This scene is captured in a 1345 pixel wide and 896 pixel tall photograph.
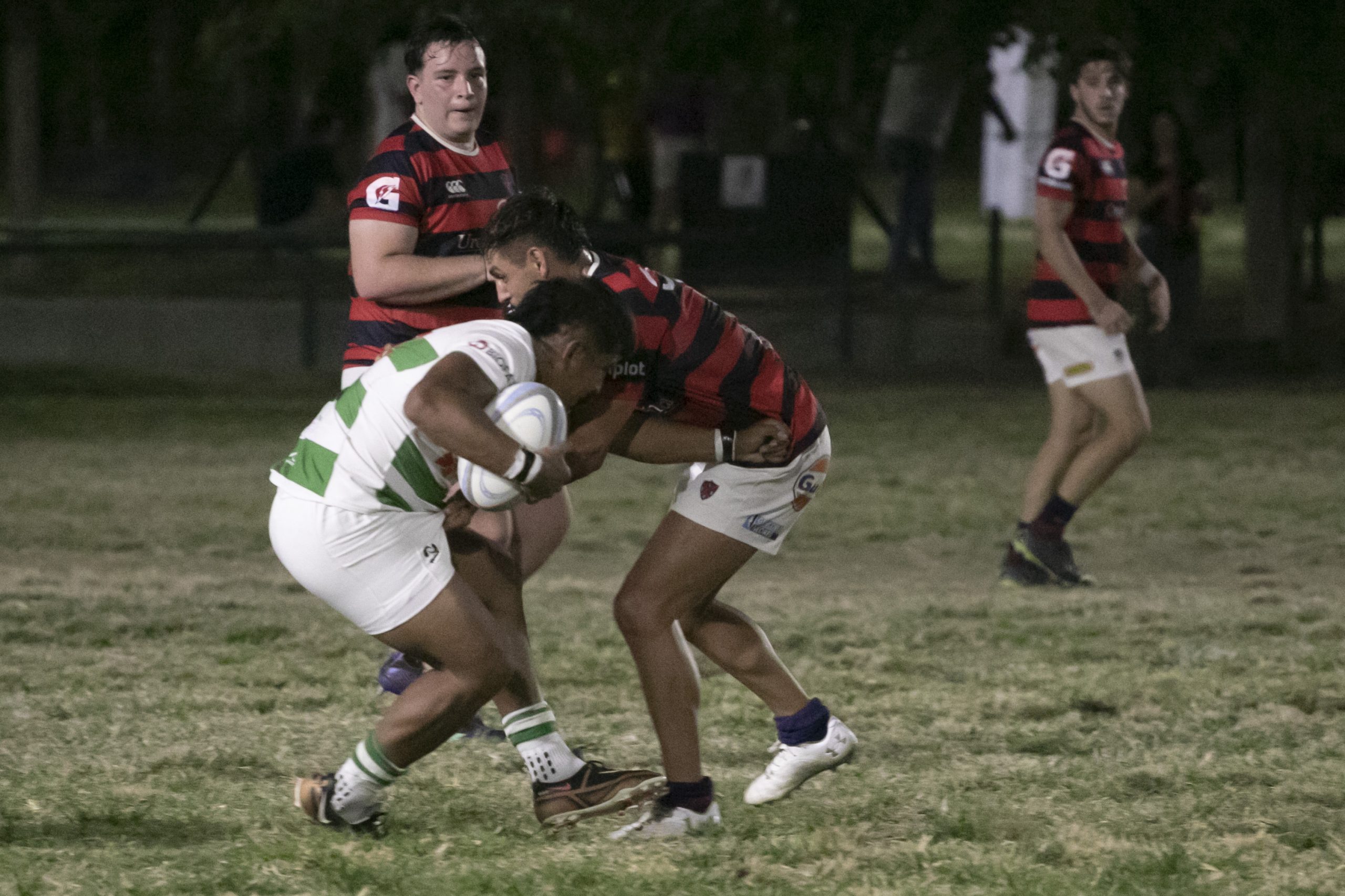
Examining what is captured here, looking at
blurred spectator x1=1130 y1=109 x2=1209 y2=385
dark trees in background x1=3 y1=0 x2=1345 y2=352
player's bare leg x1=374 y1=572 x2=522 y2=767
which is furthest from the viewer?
dark trees in background x1=3 y1=0 x2=1345 y2=352

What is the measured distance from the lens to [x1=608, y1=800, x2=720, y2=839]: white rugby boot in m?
4.69

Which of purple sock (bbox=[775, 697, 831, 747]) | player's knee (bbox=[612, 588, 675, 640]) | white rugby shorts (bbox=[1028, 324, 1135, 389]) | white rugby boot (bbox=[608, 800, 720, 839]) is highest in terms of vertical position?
white rugby shorts (bbox=[1028, 324, 1135, 389])

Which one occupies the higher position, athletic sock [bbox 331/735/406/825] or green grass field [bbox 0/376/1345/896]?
athletic sock [bbox 331/735/406/825]

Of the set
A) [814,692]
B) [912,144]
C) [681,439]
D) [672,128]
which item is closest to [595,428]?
[681,439]

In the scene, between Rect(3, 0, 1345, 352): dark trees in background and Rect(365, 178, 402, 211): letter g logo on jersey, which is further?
Rect(3, 0, 1345, 352): dark trees in background

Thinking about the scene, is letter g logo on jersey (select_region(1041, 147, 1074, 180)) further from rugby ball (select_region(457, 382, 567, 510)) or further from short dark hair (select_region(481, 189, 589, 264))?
rugby ball (select_region(457, 382, 567, 510))

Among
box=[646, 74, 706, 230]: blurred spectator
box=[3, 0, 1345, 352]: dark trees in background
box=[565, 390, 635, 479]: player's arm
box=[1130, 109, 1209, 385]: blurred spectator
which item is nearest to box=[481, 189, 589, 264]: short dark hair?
box=[565, 390, 635, 479]: player's arm

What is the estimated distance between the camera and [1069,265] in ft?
25.2

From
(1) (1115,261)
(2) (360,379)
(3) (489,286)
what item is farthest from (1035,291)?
(2) (360,379)

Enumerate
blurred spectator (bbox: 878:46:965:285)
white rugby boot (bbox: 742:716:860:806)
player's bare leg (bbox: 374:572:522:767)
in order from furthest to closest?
blurred spectator (bbox: 878:46:965:285), white rugby boot (bbox: 742:716:860:806), player's bare leg (bbox: 374:572:522:767)

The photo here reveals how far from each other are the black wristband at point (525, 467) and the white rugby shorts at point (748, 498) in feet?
2.13

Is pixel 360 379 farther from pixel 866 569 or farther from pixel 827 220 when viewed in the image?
pixel 827 220

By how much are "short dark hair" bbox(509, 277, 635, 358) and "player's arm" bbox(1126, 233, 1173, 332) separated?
3946mm

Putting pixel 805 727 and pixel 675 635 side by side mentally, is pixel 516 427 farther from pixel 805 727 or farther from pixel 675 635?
pixel 805 727
